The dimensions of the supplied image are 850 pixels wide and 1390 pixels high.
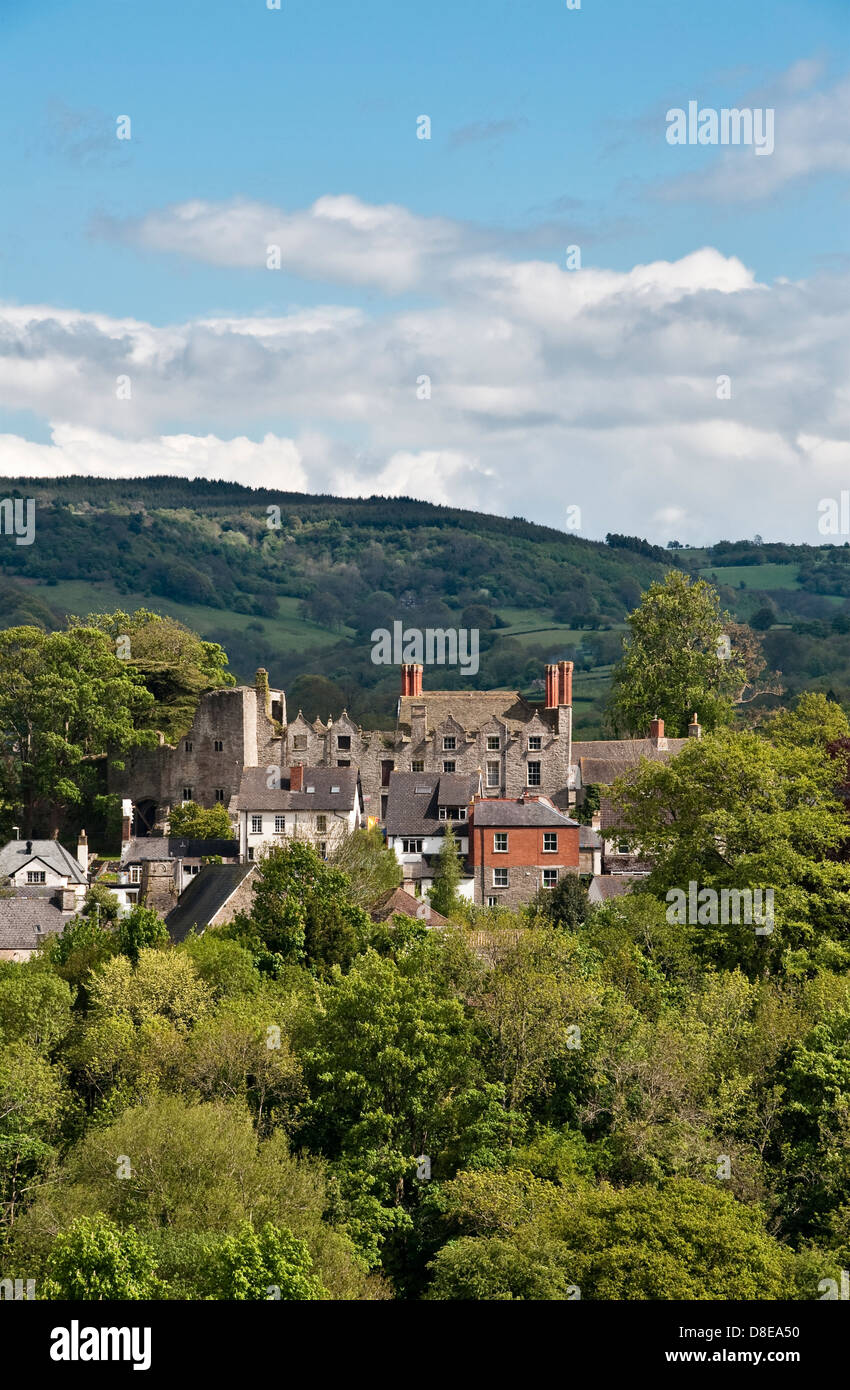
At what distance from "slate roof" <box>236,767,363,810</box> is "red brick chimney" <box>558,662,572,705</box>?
1036 centimetres

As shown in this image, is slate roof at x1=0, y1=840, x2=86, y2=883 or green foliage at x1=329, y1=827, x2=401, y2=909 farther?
slate roof at x1=0, y1=840, x2=86, y2=883

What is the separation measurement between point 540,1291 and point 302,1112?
32.3 ft

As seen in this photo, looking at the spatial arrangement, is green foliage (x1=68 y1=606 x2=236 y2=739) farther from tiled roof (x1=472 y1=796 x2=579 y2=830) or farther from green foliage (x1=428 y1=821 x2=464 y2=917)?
tiled roof (x1=472 y1=796 x2=579 y2=830)

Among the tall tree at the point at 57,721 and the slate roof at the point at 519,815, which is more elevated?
the tall tree at the point at 57,721

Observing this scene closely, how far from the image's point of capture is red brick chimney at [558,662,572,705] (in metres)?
77.8

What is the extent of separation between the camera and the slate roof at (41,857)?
68.9 meters

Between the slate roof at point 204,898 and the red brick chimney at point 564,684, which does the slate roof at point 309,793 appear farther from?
the red brick chimney at point 564,684

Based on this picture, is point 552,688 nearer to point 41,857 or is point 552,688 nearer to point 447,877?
point 447,877

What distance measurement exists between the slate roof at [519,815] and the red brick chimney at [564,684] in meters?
11.2

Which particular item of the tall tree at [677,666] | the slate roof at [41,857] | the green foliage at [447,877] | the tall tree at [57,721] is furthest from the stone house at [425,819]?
the tall tree at [677,666]

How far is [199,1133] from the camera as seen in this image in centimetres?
3841

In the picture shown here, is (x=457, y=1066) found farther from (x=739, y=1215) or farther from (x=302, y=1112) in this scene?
(x=739, y=1215)

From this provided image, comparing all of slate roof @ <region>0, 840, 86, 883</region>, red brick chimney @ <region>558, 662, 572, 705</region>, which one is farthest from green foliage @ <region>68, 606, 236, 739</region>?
red brick chimney @ <region>558, 662, 572, 705</region>
